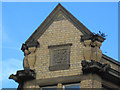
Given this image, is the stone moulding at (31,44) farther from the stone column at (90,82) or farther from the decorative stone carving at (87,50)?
the stone column at (90,82)

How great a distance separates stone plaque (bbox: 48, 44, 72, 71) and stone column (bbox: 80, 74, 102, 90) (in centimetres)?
170

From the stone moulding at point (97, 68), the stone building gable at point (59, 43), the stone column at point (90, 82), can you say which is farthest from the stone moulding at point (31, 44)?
the stone column at point (90, 82)

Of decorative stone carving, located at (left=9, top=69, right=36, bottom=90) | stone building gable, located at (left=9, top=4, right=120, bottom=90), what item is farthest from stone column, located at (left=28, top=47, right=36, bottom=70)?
decorative stone carving, located at (left=9, top=69, right=36, bottom=90)

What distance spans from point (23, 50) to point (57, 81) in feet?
13.3

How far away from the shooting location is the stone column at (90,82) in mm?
32125

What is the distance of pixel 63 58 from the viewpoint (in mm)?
33938

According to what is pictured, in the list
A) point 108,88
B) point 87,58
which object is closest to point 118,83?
point 108,88

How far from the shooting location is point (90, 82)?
32219 mm

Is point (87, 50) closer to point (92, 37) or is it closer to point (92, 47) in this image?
point (92, 47)

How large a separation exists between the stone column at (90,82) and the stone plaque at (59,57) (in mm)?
1704

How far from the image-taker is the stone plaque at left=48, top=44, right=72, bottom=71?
33656 mm

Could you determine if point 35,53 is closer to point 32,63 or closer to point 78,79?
point 32,63

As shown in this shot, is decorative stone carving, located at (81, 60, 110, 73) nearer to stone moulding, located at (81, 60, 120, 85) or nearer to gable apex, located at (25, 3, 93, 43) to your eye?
stone moulding, located at (81, 60, 120, 85)

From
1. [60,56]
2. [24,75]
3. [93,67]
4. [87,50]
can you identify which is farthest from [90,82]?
[24,75]
